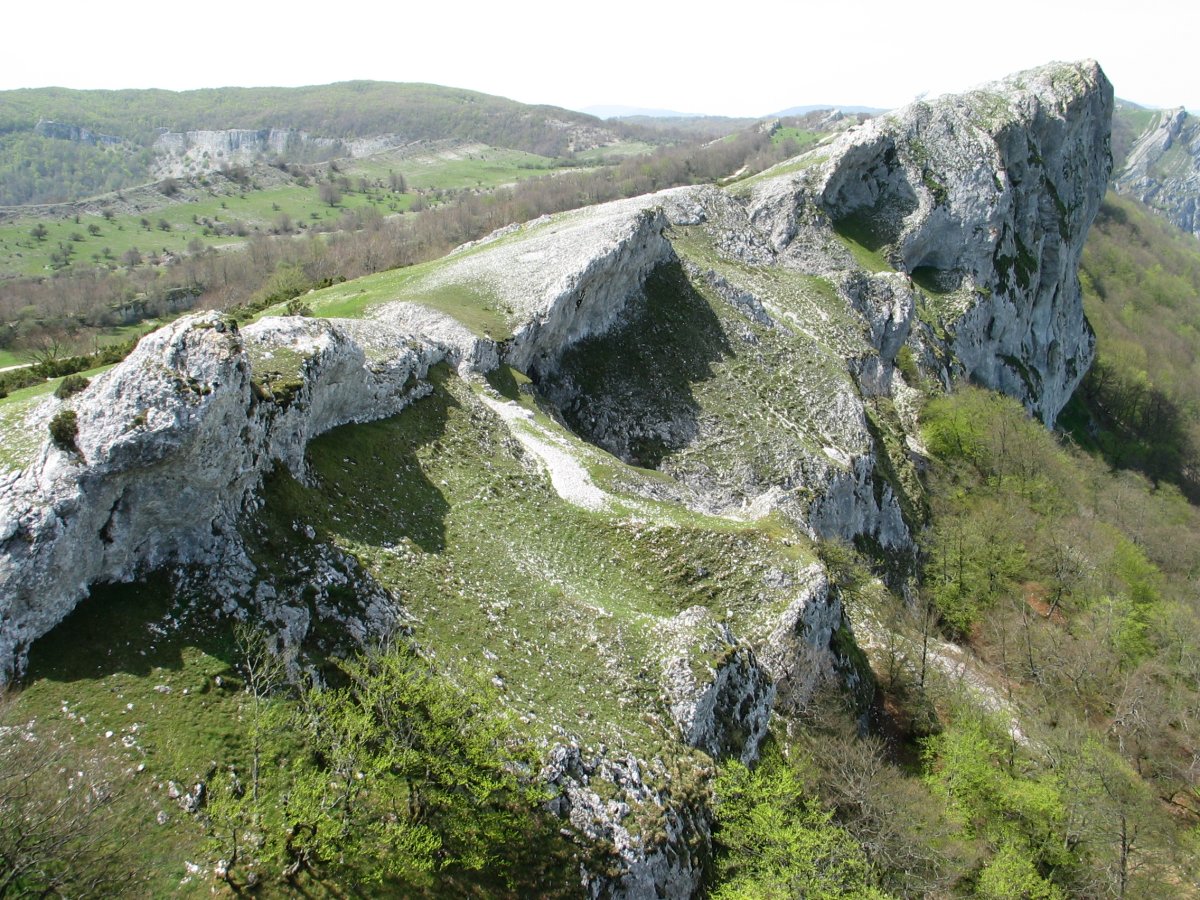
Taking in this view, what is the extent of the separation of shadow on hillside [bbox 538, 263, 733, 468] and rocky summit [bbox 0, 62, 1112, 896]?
0.22 meters

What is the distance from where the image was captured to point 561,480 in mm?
34625

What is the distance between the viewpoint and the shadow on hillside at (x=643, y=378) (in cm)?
4728

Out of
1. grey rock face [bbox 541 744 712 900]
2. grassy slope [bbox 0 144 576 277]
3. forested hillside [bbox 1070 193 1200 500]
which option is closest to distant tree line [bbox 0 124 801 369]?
grassy slope [bbox 0 144 576 277]

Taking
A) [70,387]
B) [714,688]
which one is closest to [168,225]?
[70,387]

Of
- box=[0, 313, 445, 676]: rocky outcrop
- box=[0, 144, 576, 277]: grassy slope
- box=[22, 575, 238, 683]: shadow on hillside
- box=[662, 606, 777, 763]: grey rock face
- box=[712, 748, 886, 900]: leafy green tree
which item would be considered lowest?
box=[712, 748, 886, 900]: leafy green tree

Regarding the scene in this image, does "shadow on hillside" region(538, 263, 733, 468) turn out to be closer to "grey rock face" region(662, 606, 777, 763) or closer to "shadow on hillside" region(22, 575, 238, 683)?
"grey rock face" region(662, 606, 777, 763)

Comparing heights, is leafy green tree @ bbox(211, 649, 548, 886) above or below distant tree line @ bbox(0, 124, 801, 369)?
below

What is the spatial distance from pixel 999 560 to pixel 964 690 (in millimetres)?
17515

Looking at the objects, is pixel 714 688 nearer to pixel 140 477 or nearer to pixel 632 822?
pixel 632 822

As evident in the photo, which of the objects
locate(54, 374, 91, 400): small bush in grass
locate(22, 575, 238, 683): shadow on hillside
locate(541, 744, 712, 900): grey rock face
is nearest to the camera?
locate(22, 575, 238, 683): shadow on hillside

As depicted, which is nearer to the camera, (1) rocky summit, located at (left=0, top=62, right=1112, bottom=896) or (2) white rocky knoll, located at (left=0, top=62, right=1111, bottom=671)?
(2) white rocky knoll, located at (left=0, top=62, right=1111, bottom=671)

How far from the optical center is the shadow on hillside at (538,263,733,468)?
47.3 metres

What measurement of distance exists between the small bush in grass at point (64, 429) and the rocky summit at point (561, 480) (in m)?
A: 0.06

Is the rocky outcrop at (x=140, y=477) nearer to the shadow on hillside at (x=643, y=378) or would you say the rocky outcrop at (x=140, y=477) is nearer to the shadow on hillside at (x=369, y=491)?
the shadow on hillside at (x=369, y=491)
